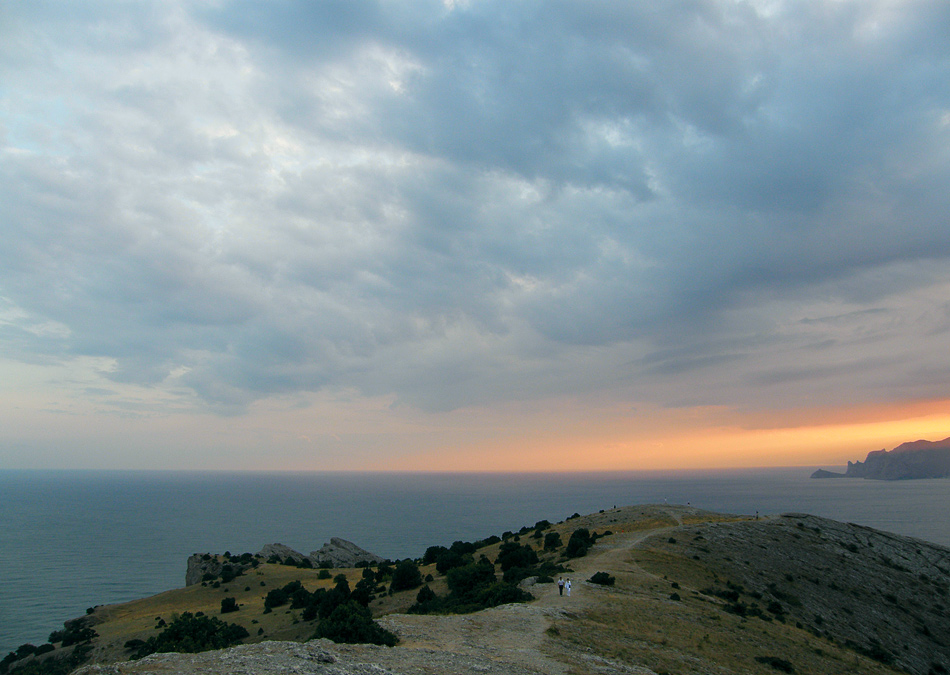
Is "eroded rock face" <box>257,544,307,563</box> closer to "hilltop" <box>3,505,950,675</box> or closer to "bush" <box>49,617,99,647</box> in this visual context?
"hilltop" <box>3,505,950,675</box>

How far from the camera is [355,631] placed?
68.3 ft

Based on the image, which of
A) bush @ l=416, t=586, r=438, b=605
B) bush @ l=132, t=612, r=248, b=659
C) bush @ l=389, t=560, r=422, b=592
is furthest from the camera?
bush @ l=389, t=560, r=422, b=592

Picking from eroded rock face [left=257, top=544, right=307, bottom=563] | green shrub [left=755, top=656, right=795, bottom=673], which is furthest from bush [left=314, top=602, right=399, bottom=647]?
eroded rock face [left=257, top=544, right=307, bottom=563]

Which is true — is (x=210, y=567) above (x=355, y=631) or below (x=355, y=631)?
below

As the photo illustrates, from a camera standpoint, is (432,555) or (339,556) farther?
(339,556)

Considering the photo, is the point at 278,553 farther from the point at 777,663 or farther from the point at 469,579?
the point at 777,663

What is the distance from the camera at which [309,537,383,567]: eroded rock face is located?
274ft

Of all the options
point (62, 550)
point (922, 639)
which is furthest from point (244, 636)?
point (62, 550)

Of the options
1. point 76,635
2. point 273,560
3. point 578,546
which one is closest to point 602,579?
point 578,546

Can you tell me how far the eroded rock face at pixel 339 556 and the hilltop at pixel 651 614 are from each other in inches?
316

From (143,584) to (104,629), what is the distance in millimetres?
59790

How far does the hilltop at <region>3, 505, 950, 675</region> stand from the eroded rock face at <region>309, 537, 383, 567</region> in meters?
8.03

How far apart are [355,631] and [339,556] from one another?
72.9 meters

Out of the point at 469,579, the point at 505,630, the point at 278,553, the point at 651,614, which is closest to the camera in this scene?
the point at 505,630
